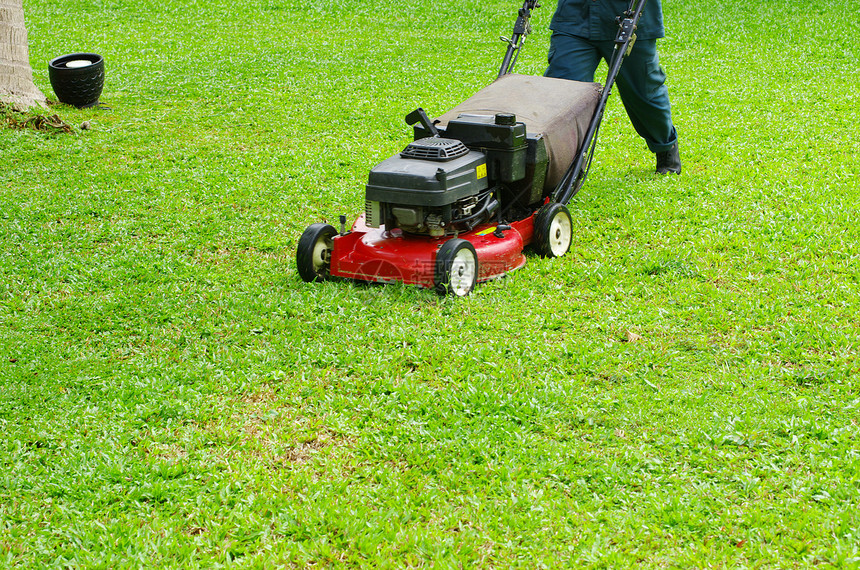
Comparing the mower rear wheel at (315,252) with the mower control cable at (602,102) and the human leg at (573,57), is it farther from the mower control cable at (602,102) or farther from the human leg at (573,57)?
the human leg at (573,57)

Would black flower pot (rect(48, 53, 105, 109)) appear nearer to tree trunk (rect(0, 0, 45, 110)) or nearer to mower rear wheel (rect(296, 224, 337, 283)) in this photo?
tree trunk (rect(0, 0, 45, 110))

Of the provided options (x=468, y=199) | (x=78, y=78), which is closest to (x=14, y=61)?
(x=78, y=78)

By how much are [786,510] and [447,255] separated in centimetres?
189

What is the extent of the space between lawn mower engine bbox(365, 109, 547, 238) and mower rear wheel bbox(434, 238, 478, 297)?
0.58ft

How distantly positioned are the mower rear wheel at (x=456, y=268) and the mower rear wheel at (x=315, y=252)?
65 centimetres

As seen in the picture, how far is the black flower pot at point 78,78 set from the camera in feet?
26.5

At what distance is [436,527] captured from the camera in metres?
2.75

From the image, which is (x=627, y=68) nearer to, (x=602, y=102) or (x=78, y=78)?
(x=602, y=102)

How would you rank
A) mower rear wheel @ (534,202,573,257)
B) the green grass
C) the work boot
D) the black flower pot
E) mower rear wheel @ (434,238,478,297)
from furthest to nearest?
the black flower pot
the work boot
mower rear wheel @ (534,202,573,257)
mower rear wheel @ (434,238,478,297)
the green grass

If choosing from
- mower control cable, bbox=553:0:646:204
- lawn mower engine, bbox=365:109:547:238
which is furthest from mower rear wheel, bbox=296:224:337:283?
mower control cable, bbox=553:0:646:204

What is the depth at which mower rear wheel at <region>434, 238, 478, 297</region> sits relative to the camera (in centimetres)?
412

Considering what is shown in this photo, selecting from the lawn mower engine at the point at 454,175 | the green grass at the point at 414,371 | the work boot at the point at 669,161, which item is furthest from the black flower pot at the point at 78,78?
the work boot at the point at 669,161

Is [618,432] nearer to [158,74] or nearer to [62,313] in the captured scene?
[62,313]

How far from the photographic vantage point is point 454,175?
417cm
